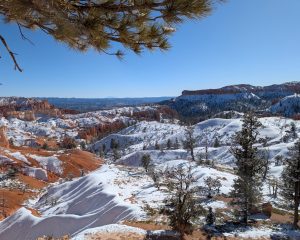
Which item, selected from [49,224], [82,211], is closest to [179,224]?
[49,224]

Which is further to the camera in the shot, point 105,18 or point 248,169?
point 248,169

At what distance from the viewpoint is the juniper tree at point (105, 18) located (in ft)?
15.9

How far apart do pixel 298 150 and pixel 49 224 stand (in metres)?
30.6

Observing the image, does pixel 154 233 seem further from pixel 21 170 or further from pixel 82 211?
pixel 21 170

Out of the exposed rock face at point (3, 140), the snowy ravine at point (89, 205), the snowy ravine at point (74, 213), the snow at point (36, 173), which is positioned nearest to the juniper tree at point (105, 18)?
the snowy ravine at point (89, 205)

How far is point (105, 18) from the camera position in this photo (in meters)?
5.46

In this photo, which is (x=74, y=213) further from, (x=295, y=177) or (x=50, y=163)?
(x=50, y=163)

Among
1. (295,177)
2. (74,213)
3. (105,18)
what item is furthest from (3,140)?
(105,18)

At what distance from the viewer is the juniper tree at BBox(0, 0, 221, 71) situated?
486 centimetres

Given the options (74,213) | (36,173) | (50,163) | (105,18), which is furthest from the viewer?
(50,163)

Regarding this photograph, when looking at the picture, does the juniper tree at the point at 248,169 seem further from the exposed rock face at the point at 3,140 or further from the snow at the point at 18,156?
the exposed rock face at the point at 3,140

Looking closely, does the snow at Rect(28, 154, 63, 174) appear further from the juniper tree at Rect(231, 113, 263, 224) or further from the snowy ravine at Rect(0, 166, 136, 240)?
the juniper tree at Rect(231, 113, 263, 224)

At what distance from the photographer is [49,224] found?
39875 mm

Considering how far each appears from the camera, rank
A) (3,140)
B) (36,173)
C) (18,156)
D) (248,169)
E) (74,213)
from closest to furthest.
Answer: (248,169), (74,213), (36,173), (18,156), (3,140)
